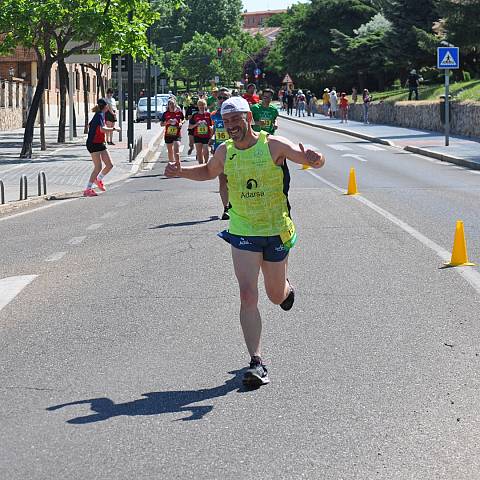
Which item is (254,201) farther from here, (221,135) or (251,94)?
(251,94)

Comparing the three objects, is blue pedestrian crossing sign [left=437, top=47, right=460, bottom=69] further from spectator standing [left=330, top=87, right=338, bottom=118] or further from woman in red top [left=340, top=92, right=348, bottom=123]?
spectator standing [left=330, top=87, right=338, bottom=118]

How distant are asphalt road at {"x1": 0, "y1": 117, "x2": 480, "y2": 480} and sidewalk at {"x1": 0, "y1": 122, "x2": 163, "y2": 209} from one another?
964 centimetres

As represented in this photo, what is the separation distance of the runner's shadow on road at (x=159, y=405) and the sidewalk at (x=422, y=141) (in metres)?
24.8

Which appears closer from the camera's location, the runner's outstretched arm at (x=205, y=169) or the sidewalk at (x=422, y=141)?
the runner's outstretched arm at (x=205, y=169)

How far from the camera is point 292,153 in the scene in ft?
24.2

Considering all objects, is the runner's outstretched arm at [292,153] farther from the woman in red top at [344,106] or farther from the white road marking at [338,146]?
the woman in red top at [344,106]

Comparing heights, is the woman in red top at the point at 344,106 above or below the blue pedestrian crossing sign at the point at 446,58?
below

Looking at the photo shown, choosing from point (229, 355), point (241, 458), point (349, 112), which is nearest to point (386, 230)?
point (229, 355)

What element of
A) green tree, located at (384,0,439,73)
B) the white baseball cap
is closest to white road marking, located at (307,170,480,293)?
the white baseball cap

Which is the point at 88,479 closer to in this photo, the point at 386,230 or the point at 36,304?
the point at 36,304

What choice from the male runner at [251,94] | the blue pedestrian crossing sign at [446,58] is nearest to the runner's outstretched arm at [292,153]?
the male runner at [251,94]

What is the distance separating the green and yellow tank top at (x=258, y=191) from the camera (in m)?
7.41

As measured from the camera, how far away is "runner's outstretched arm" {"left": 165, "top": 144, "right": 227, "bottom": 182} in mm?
7616

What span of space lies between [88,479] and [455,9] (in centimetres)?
4357
